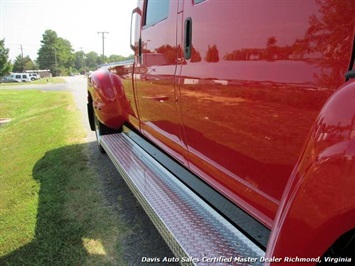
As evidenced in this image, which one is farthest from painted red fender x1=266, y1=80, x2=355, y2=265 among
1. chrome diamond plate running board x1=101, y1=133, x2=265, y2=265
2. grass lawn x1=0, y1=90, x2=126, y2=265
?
grass lawn x1=0, y1=90, x2=126, y2=265

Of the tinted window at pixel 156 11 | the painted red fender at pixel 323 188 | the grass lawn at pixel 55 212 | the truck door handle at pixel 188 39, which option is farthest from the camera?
the grass lawn at pixel 55 212

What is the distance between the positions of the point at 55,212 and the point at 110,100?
147 cm

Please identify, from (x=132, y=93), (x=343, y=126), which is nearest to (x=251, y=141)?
(x=343, y=126)

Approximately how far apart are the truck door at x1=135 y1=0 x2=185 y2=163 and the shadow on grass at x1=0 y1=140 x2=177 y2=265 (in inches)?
31.7

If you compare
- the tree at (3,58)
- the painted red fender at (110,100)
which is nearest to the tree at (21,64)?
the tree at (3,58)

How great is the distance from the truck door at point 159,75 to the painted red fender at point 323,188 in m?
1.29

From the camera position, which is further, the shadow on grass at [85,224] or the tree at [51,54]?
the tree at [51,54]

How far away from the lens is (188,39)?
6.77 feet

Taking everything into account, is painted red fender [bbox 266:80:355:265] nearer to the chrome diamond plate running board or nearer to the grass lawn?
the chrome diamond plate running board

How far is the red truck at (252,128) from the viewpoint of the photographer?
3.40 ft

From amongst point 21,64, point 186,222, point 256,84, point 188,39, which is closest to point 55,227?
point 186,222

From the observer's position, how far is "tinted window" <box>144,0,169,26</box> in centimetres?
253

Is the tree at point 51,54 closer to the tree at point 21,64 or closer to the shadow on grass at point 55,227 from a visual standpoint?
the tree at point 21,64

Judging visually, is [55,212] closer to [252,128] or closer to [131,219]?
[131,219]
